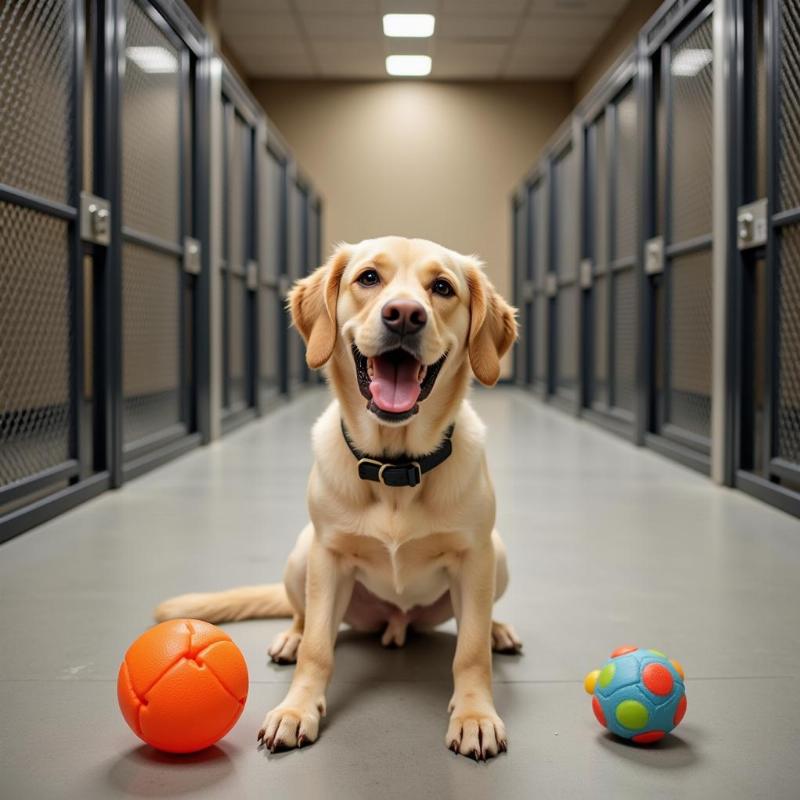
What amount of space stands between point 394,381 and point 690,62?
4244mm

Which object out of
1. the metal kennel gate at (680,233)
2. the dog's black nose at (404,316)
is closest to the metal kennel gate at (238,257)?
the metal kennel gate at (680,233)

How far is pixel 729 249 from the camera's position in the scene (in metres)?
4.29

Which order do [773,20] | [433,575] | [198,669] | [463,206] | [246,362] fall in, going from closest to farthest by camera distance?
1. [198,669]
2. [433,575]
3. [773,20]
4. [246,362]
5. [463,206]

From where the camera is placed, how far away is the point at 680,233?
211 inches

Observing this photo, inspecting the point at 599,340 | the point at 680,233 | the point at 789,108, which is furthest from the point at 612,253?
the point at 789,108

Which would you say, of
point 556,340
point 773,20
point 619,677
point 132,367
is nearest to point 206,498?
point 132,367

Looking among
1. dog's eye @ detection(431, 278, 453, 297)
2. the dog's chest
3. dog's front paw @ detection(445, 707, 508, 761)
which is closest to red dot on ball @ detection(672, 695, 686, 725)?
dog's front paw @ detection(445, 707, 508, 761)

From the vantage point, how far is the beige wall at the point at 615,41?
9055mm

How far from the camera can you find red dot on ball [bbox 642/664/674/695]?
150 centimetres

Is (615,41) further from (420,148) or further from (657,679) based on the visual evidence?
(657,679)

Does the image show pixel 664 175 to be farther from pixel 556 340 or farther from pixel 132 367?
pixel 556 340

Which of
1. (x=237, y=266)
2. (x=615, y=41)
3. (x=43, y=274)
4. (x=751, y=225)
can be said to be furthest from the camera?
(x=615, y=41)

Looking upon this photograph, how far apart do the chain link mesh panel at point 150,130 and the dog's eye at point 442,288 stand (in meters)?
3.16

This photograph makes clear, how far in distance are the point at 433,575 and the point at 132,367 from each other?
3321 millimetres
